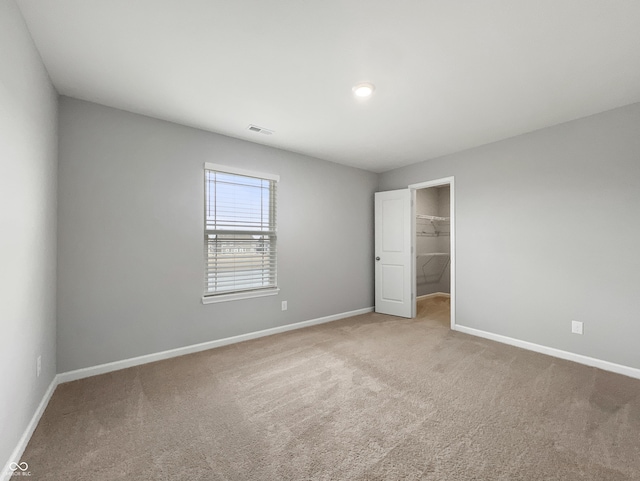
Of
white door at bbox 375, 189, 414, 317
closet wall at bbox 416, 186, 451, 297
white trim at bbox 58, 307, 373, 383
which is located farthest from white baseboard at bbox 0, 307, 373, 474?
closet wall at bbox 416, 186, 451, 297

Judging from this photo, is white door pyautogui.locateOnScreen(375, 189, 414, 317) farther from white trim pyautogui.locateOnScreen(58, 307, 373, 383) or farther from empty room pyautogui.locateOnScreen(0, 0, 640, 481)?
white trim pyautogui.locateOnScreen(58, 307, 373, 383)

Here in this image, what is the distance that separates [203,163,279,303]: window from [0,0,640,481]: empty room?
30mm

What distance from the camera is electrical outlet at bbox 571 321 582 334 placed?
2886 mm

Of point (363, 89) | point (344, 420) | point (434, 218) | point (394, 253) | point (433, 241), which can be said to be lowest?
point (344, 420)

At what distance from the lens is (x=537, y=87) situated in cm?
230

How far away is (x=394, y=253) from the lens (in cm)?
466

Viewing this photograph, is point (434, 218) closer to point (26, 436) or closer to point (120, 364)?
point (120, 364)

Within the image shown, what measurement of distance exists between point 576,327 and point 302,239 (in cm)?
330

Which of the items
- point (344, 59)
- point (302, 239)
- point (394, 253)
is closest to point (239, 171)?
point (302, 239)

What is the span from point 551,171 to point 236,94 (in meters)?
3.43

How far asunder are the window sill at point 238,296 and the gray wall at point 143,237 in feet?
0.20

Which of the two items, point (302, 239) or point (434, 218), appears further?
point (434, 218)

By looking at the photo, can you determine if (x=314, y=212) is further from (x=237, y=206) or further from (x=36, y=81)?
(x=36, y=81)

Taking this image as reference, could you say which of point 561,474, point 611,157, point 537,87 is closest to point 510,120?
point 537,87
